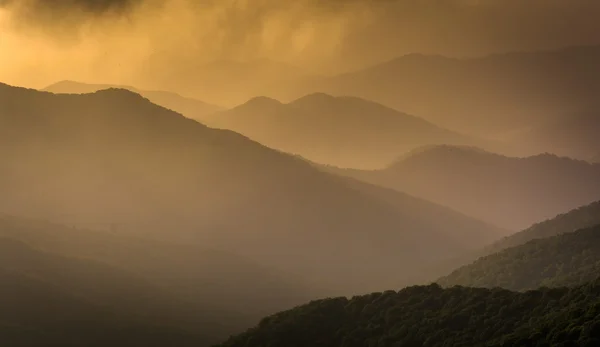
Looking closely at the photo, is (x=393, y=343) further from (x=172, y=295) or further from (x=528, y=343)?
(x=172, y=295)

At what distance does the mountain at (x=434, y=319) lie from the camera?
206ft

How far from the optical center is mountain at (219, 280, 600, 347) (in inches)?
2473

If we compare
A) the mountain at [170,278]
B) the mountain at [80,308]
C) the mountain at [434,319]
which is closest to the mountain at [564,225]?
the mountain at [170,278]

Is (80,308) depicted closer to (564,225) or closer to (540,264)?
(540,264)

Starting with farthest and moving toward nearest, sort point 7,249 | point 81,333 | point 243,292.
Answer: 1. point 243,292
2. point 7,249
3. point 81,333

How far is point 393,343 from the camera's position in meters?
74.8

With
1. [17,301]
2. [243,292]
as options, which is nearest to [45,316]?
[17,301]

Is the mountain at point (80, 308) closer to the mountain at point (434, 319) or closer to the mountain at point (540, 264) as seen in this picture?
the mountain at point (434, 319)

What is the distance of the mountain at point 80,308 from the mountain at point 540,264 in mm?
61177

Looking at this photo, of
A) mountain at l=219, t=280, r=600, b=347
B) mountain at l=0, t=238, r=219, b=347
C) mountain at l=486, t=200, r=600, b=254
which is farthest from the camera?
mountain at l=486, t=200, r=600, b=254

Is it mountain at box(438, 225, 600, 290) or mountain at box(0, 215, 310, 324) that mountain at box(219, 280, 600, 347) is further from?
mountain at box(0, 215, 310, 324)

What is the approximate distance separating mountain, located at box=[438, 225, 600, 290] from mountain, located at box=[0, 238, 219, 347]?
6118cm

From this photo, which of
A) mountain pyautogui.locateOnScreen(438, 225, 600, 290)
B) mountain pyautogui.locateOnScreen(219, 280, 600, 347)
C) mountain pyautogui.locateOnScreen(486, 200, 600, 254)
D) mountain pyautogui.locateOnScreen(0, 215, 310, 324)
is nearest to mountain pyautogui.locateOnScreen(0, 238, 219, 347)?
Answer: mountain pyautogui.locateOnScreen(0, 215, 310, 324)

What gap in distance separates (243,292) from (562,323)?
146 m
